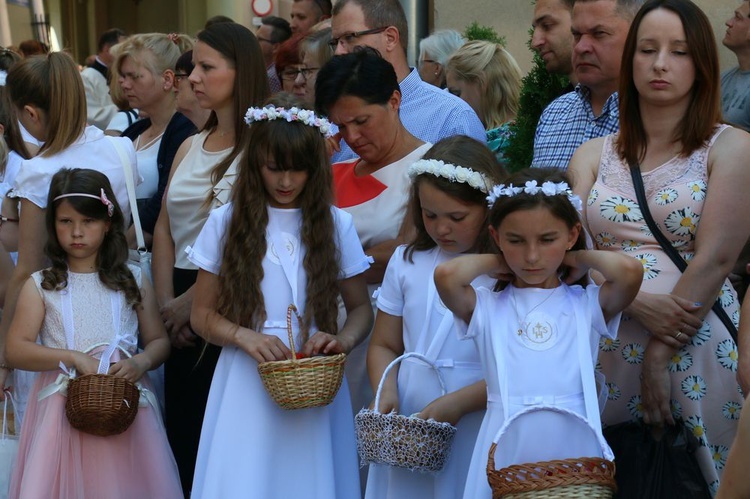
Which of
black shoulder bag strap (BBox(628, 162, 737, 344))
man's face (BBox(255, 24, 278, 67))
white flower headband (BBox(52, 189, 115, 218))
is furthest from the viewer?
man's face (BBox(255, 24, 278, 67))

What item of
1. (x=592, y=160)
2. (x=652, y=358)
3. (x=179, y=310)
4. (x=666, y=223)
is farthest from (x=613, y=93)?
(x=179, y=310)

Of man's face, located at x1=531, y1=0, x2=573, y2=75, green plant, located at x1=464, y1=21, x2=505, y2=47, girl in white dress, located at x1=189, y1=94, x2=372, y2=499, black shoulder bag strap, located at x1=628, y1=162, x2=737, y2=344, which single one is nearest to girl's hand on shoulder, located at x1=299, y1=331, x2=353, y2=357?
girl in white dress, located at x1=189, y1=94, x2=372, y2=499

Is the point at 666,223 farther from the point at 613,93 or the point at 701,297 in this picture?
the point at 613,93

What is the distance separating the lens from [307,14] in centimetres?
980

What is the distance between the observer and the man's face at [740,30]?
6.42m

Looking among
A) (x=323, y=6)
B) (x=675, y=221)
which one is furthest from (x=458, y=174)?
(x=323, y=6)

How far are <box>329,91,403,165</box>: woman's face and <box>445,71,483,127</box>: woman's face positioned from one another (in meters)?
2.21

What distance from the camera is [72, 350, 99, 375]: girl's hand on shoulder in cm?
504

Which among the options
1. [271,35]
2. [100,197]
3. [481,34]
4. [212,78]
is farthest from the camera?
[271,35]

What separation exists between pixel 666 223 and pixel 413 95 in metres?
2.09

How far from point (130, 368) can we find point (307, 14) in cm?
544

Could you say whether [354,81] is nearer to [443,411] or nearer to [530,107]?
[530,107]

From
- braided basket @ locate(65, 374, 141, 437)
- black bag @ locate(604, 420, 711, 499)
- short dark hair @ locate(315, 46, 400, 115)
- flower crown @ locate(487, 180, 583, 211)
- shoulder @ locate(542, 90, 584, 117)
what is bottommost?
braided basket @ locate(65, 374, 141, 437)

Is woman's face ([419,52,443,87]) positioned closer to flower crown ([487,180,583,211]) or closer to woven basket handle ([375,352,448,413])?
woven basket handle ([375,352,448,413])
